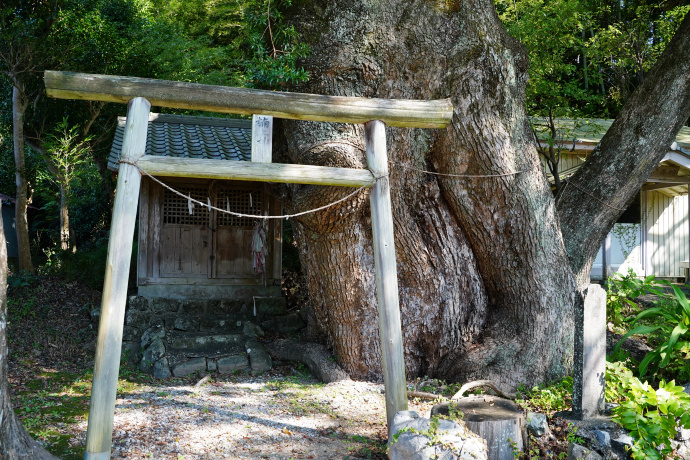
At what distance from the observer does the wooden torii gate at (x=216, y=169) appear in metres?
4.03

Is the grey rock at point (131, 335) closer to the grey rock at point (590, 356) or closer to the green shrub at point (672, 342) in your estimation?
the grey rock at point (590, 356)

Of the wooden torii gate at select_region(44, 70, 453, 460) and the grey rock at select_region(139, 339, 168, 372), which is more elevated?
the wooden torii gate at select_region(44, 70, 453, 460)

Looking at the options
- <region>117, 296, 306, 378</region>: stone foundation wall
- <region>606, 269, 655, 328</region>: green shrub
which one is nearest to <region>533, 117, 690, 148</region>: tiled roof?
<region>606, 269, 655, 328</region>: green shrub

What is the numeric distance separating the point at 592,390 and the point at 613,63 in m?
14.0

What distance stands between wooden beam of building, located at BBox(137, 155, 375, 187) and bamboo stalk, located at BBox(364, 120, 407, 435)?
17 cm

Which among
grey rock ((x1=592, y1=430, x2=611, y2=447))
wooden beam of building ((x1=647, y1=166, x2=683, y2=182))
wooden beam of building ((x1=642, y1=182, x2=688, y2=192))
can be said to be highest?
wooden beam of building ((x1=647, y1=166, x2=683, y2=182))

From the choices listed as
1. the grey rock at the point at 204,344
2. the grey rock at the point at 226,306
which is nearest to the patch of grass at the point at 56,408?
the grey rock at the point at 204,344

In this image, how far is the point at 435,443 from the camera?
3.77 metres

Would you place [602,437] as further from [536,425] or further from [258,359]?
[258,359]

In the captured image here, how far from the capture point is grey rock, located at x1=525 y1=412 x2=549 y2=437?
4633mm

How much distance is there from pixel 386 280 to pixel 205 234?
22.5ft

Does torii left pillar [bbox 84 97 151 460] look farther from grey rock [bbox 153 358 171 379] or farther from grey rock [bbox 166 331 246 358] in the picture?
grey rock [bbox 166 331 246 358]

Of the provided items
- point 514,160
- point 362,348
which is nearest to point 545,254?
point 514,160

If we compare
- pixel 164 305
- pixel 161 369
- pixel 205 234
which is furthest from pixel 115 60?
pixel 161 369
